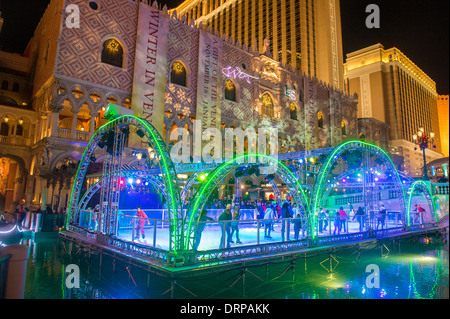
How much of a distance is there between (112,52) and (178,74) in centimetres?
553

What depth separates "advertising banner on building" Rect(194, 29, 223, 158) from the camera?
84.6 feet

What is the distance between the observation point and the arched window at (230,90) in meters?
28.4

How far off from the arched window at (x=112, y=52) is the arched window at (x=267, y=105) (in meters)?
→ 15.0

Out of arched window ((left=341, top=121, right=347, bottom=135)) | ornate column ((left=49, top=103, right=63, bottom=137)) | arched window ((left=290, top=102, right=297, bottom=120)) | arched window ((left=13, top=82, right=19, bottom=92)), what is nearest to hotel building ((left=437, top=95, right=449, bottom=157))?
arched window ((left=341, top=121, right=347, bottom=135))

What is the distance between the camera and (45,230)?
16.3 metres

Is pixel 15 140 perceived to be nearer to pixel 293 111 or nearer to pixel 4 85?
pixel 4 85

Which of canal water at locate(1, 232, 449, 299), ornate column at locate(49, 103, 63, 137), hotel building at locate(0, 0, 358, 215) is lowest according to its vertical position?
canal water at locate(1, 232, 449, 299)

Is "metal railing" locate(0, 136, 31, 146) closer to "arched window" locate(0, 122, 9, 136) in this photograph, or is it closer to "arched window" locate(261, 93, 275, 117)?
"arched window" locate(0, 122, 9, 136)

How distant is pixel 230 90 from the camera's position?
28.7m

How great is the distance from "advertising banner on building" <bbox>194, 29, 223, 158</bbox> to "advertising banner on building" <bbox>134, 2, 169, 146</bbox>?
11.6 ft

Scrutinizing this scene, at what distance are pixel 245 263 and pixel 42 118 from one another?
21214 mm

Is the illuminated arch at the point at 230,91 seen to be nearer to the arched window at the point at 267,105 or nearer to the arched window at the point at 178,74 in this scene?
the arched window at the point at 267,105

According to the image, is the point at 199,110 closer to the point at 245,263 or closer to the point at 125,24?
the point at 125,24

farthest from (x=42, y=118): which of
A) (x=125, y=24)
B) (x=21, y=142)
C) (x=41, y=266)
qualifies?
(x=41, y=266)
